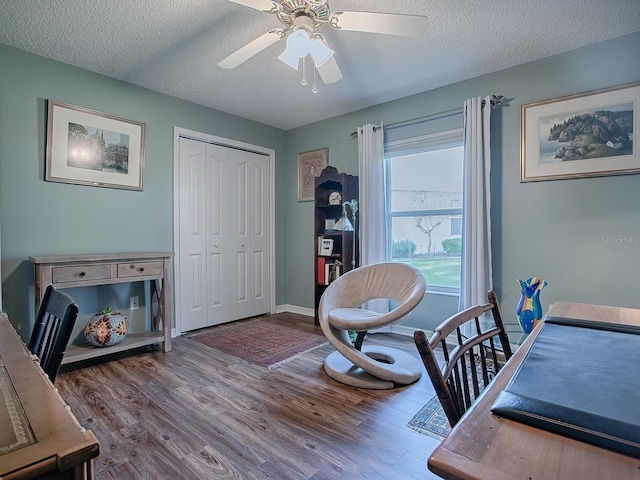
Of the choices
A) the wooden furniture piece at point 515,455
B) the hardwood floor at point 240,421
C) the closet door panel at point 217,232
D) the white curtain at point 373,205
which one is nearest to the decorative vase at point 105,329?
the hardwood floor at point 240,421

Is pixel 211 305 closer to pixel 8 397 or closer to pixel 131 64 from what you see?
pixel 131 64

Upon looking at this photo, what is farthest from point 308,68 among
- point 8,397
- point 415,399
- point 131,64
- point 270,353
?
point 8,397

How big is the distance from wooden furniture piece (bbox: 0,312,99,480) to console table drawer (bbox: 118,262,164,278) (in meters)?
2.16

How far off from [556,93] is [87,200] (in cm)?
405

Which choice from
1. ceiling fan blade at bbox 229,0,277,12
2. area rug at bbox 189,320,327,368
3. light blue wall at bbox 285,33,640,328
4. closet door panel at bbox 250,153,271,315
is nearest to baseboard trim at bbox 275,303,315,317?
closet door panel at bbox 250,153,271,315

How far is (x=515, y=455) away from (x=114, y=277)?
2933 millimetres

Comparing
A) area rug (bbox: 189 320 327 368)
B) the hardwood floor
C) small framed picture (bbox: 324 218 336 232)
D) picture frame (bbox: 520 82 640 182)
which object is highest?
picture frame (bbox: 520 82 640 182)

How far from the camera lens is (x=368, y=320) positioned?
7.66ft

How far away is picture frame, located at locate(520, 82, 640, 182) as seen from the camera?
7.93 ft

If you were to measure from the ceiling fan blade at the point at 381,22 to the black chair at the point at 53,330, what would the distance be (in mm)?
1796

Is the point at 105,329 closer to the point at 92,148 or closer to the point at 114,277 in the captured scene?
the point at 114,277

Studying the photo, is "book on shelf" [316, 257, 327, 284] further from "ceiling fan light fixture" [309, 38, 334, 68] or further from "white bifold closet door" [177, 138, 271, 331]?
"ceiling fan light fixture" [309, 38, 334, 68]

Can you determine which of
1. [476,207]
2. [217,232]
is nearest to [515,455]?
[476,207]

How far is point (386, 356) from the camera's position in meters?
2.77
